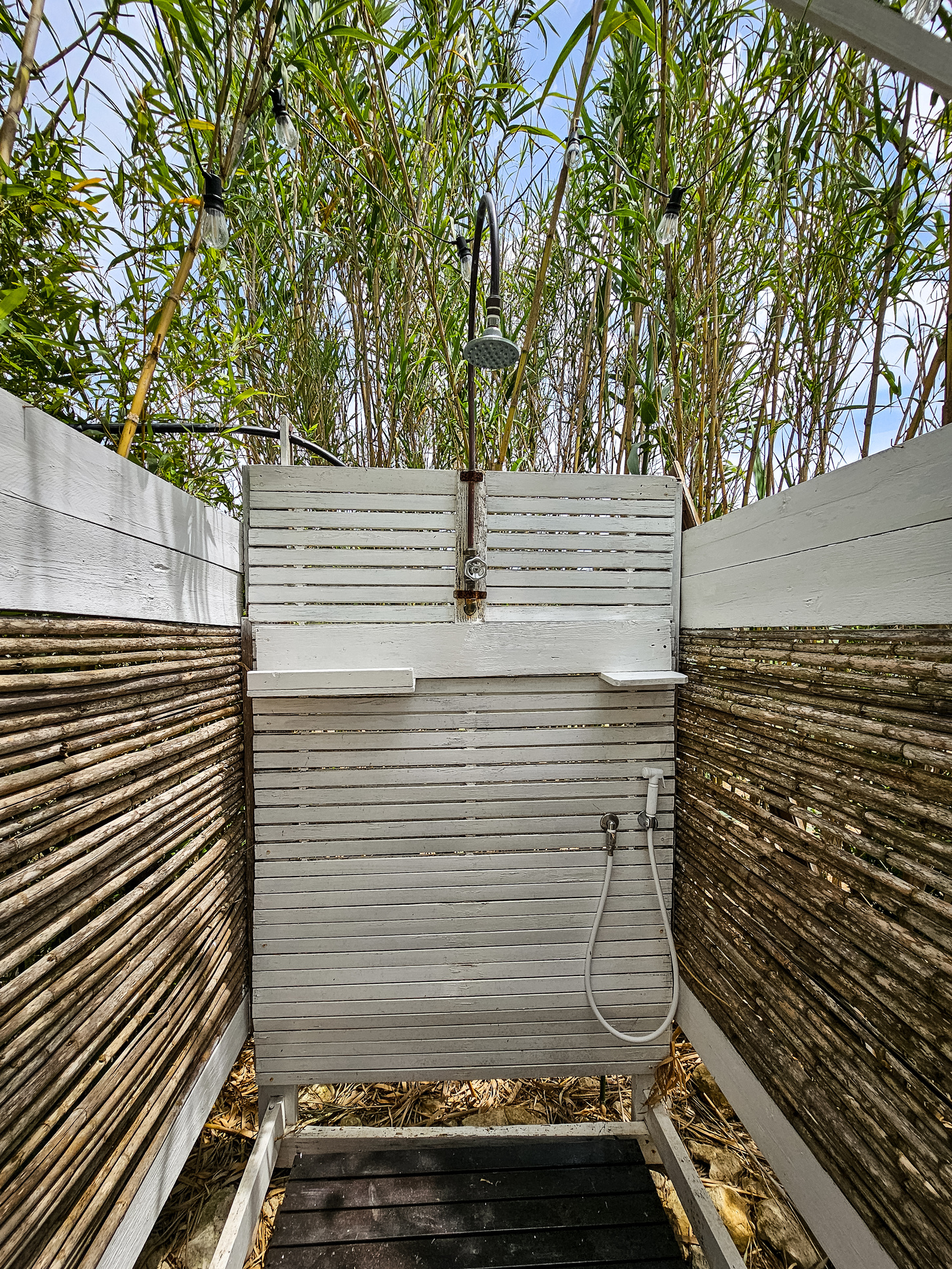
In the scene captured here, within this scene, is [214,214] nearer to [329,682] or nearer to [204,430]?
[204,430]

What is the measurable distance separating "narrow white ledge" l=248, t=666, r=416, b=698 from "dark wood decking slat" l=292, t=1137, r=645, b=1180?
1422 mm

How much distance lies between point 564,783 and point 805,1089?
89 cm

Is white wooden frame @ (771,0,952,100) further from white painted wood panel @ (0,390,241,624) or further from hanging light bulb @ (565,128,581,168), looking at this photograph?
white painted wood panel @ (0,390,241,624)

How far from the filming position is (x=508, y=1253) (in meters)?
1.42

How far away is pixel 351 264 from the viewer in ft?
6.52

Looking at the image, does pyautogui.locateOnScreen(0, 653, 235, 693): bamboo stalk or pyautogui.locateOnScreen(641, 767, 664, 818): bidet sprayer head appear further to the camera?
pyautogui.locateOnScreen(641, 767, 664, 818): bidet sprayer head

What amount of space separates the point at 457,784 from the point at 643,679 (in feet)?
2.20

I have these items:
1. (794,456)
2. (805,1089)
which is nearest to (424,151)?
(794,456)

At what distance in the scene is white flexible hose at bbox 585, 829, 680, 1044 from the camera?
1.71 metres

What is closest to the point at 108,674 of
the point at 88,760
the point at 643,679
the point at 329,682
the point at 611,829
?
the point at 88,760

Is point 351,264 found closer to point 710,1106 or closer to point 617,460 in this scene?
point 617,460

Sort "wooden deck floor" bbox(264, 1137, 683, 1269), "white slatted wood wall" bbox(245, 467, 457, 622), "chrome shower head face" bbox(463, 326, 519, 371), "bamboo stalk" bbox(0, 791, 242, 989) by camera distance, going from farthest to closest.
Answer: "white slatted wood wall" bbox(245, 467, 457, 622)
"wooden deck floor" bbox(264, 1137, 683, 1269)
"chrome shower head face" bbox(463, 326, 519, 371)
"bamboo stalk" bbox(0, 791, 242, 989)

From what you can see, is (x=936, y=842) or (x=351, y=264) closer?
(x=936, y=842)

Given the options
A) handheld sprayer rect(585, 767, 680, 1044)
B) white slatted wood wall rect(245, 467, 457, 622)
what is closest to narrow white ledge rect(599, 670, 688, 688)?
handheld sprayer rect(585, 767, 680, 1044)
